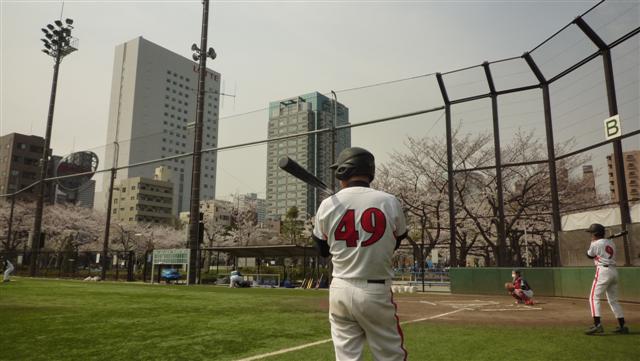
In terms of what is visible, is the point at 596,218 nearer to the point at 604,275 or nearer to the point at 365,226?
the point at 604,275

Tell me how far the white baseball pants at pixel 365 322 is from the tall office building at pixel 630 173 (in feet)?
42.2

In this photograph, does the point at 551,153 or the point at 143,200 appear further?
the point at 143,200

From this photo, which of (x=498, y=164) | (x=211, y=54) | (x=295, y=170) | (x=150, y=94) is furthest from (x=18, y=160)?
(x=295, y=170)

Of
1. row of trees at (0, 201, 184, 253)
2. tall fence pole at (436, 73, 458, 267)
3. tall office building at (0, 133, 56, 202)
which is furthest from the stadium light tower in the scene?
tall office building at (0, 133, 56, 202)

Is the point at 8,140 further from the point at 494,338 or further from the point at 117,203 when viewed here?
the point at 494,338

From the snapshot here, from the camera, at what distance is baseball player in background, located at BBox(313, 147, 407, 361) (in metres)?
2.56

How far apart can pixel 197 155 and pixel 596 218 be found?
1839 cm

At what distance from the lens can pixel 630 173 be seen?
40.5 ft

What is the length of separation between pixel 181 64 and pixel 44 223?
9393 centimetres

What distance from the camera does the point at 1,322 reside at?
263 inches

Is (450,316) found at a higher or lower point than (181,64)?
lower

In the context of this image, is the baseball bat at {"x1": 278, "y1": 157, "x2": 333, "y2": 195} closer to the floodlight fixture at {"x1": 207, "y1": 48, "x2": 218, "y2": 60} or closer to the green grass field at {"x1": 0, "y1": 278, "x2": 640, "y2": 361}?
the green grass field at {"x1": 0, "y1": 278, "x2": 640, "y2": 361}

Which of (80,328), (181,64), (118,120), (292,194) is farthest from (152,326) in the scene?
(181,64)

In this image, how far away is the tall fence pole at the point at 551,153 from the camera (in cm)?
1421
